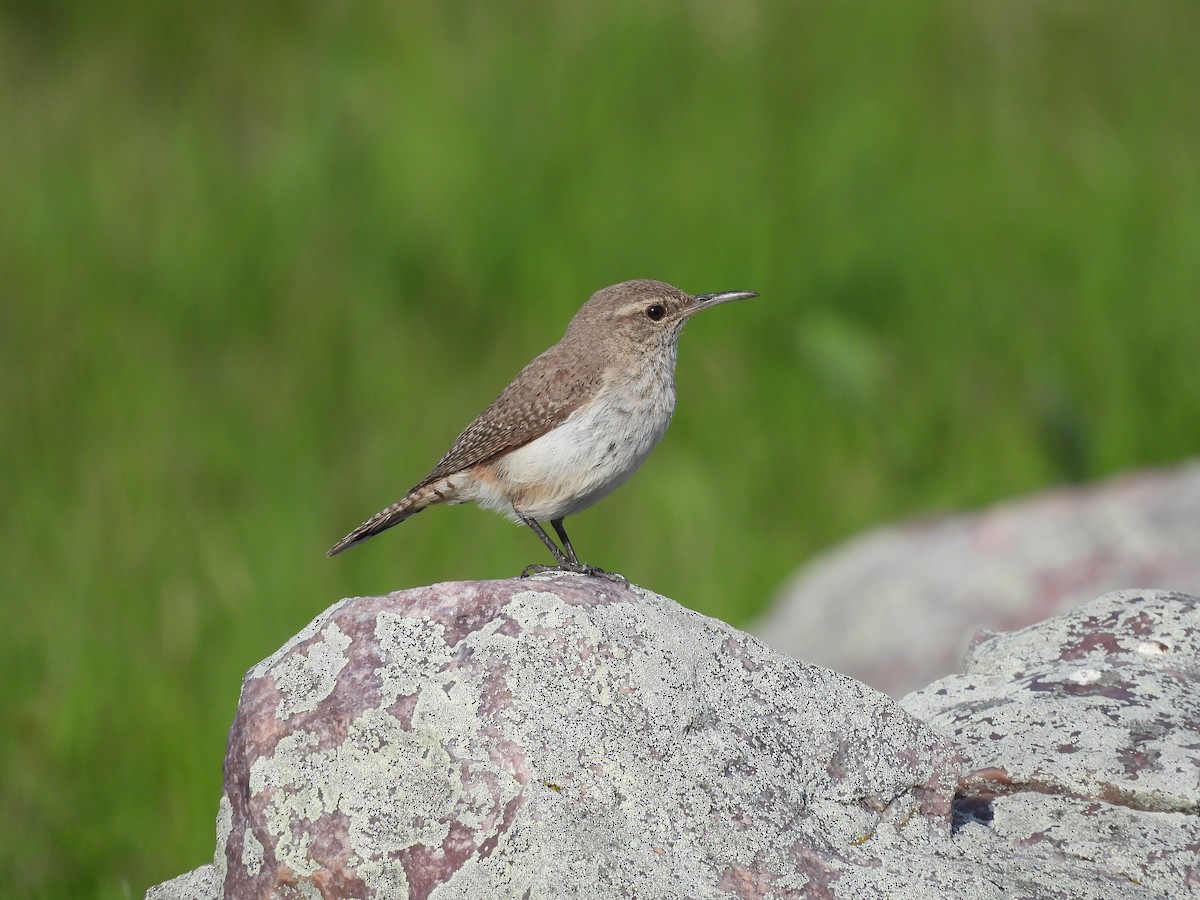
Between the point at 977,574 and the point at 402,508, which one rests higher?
the point at 977,574

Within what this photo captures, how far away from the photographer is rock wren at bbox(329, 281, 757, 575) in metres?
5.25

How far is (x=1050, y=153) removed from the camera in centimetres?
1184

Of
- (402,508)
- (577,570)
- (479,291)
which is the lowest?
(577,570)

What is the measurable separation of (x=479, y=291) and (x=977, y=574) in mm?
4365

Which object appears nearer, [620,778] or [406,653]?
[620,778]

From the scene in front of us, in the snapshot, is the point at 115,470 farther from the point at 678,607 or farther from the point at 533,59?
the point at 678,607

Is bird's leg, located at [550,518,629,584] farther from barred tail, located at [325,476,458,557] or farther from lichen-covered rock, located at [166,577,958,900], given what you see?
lichen-covered rock, located at [166,577,958,900]

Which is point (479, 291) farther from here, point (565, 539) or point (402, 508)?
point (565, 539)

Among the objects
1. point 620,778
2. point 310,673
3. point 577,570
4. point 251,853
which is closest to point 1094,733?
point 620,778

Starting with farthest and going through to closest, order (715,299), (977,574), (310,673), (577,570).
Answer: (977,574), (715,299), (577,570), (310,673)

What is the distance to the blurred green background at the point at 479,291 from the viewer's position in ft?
25.8

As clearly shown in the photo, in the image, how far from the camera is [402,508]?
5.65 m

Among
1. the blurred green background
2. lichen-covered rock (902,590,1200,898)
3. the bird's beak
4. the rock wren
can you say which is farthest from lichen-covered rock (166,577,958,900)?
the blurred green background

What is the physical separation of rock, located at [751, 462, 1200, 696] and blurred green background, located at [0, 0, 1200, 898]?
0.67 metres
